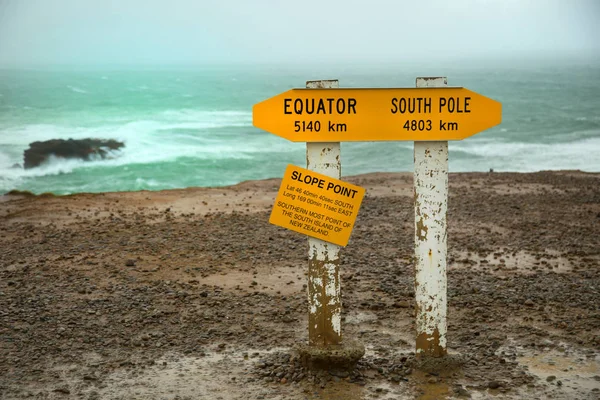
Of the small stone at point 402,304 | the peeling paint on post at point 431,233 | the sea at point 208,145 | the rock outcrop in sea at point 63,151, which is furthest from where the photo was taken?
the rock outcrop in sea at point 63,151

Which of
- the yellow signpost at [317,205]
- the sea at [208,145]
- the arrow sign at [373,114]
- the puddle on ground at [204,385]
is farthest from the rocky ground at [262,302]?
the sea at [208,145]

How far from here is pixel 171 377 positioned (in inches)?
218

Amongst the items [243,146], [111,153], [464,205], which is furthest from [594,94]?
[464,205]

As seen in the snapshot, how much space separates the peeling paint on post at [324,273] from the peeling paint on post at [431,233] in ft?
2.02

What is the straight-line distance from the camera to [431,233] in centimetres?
530

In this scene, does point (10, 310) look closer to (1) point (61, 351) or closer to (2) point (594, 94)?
(1) point (61, 351)

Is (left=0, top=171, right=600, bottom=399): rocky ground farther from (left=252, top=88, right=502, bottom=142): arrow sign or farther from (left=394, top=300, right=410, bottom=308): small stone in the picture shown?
(left=252, top=88, right=502, bottom=142): arrow sign

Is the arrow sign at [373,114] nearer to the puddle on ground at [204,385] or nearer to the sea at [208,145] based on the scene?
the puddle on ground at [204,385]

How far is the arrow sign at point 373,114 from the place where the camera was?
5125mm

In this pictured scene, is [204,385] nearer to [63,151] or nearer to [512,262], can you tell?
[512,262]

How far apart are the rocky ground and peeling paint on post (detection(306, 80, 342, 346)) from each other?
337 millimetres

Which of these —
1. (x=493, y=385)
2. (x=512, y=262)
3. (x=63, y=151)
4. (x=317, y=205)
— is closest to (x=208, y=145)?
(x=63, y=151)

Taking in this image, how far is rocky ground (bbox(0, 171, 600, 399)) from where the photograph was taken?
5.41m

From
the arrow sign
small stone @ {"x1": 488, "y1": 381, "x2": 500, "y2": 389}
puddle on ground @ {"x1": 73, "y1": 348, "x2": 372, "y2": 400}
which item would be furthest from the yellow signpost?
small stone @ {"x1": 488, "y1": 381, "x2": 500, "y2": 389}
